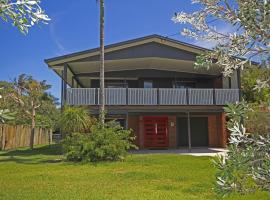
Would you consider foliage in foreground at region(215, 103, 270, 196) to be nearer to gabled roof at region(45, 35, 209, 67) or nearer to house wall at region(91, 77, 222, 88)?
gabled roof at region(45, 35, 209, 67)

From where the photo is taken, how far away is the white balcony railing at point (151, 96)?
20.0 m

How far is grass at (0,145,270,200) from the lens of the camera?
26.9 feet

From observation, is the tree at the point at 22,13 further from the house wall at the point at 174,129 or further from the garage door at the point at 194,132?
the garage door at the point at 194,132

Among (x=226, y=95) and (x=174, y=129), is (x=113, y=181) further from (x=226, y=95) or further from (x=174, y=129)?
(x=174, y=129)

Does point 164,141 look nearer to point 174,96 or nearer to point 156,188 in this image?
point 174,96

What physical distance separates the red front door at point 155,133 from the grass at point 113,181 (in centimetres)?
824

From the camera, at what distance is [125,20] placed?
628 inches

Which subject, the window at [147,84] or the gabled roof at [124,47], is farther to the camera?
the window at [147,84]

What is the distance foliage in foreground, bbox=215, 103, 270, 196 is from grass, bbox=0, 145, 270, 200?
5.01 metres

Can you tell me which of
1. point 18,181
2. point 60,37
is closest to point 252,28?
point 18,181

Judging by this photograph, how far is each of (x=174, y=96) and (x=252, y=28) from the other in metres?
18.2

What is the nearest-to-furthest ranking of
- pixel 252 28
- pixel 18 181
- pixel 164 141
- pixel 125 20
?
1. pixel 252 28
2. pixel 18 181
3. pixel 125 20
4. pixel 164 141

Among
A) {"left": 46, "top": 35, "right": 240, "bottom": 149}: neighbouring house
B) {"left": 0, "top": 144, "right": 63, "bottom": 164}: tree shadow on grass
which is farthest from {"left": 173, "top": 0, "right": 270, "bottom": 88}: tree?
{"left": 46, "top": 35, "right": 240, "bottom": 149}: neighbouring house

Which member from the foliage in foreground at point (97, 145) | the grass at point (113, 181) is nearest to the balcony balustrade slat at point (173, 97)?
the foliage in foreground at point (97, 145)
